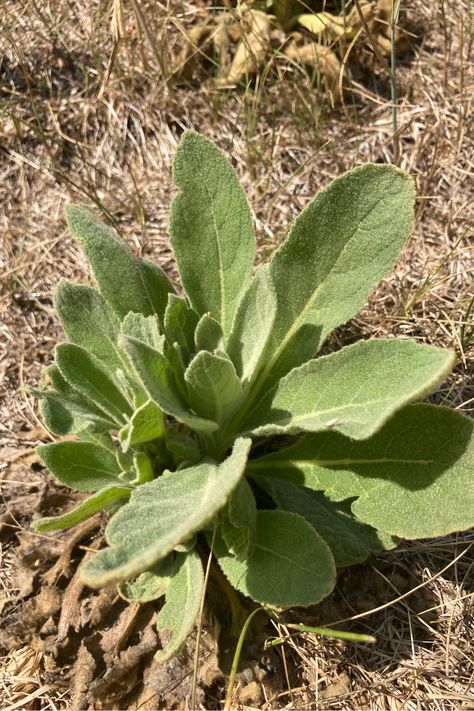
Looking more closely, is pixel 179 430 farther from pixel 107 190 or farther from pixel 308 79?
pixel 308 79

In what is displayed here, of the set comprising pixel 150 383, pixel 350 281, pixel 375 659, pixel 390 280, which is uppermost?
pixel 150 383

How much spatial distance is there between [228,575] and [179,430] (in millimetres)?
494

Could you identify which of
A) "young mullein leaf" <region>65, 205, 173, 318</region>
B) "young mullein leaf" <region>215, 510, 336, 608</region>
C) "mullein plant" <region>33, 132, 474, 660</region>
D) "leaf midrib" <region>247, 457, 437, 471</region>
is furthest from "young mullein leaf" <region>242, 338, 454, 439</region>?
"young mullein leaf" <region>65, 205, 173, 318</region>

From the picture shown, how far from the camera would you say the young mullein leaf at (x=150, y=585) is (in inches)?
73.8

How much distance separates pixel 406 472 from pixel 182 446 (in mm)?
600

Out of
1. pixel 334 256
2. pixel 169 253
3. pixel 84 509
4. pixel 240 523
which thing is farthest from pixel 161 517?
pixel 169 253

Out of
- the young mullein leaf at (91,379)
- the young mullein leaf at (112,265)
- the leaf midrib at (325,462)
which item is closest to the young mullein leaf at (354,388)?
the leaf midrib at (325,462)

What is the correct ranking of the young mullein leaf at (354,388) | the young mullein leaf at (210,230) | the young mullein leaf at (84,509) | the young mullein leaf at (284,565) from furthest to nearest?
the young mullein leaf at (210,230) < the young mullein leaf at (84,509) < the young mullein leaf at (284,565) < the young mullein leaf at (354,388)

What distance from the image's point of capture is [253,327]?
1902mm

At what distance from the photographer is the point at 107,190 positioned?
9.11 feet

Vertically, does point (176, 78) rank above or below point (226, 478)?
above

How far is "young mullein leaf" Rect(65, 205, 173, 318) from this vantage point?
6.44ft

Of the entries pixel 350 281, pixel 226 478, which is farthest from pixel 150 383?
pixel 350 281

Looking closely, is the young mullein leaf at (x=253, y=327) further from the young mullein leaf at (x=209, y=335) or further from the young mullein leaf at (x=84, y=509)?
the young mullein leaf at (x=84, y=509)
